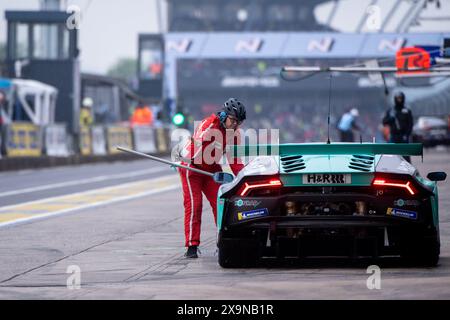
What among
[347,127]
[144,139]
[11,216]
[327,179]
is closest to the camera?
[327,179]

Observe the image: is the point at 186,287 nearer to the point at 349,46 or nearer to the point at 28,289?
the point at 28,289

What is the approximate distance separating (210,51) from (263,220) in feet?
316

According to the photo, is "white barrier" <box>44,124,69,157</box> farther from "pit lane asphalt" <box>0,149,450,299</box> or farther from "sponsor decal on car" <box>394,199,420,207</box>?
"sponsor decal on car" <box>394,199,420,207</box>

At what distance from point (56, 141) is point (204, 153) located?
95.0ft

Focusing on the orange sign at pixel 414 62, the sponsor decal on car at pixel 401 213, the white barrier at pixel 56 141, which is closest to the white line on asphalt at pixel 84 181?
the white barrier at pixel 56 141

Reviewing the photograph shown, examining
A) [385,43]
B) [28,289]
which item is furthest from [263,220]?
[385,43]

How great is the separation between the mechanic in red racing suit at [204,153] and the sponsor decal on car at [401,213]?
6.59ft

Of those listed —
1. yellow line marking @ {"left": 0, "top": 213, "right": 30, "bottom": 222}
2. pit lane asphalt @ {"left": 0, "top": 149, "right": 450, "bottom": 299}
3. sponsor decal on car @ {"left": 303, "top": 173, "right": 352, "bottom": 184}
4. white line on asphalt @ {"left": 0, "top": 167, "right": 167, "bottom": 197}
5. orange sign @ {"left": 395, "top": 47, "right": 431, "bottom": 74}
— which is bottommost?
pit lane asphalt @ {"left": 0, "top": 149, "right": 450, "bottom": 299}

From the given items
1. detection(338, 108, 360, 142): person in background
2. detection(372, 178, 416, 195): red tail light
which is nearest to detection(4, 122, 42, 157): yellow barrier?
detection(338, 108, 360, 142): person in background

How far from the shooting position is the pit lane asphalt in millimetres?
9953

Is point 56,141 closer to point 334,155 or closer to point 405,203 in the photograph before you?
point 334,155

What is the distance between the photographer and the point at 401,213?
444 inches

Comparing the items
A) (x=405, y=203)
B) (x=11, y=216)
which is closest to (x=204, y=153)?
(x=405, y=203)

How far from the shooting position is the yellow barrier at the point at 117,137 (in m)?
47.5
